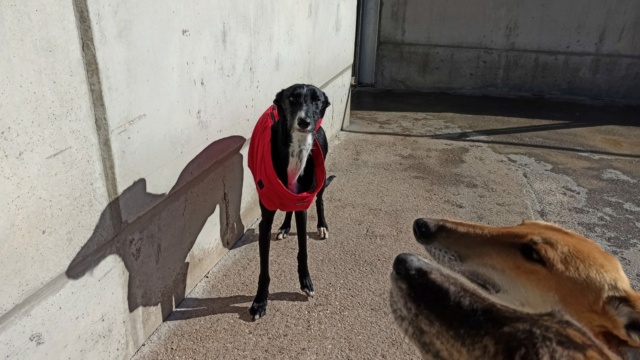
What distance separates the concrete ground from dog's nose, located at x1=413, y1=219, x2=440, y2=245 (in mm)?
968

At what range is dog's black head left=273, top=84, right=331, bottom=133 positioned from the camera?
3182mm

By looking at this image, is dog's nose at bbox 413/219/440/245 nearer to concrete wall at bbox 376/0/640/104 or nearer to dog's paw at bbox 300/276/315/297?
dog's paw at bbox 300/276/315/297

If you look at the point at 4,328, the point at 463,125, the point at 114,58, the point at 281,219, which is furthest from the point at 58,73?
the point at 463,125

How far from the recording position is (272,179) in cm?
309

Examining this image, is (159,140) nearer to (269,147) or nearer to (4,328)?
(269,147)

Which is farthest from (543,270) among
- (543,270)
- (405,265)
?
(405,265)

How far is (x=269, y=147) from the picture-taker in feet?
10.7

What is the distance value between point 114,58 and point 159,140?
1.89 feet

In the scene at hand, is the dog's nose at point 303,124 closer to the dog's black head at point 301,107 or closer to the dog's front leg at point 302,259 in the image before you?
the dog's black head at point 301,107

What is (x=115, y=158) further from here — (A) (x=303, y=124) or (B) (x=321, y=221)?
(B) (x=321, y=221)

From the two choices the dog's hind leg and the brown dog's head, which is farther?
the dog's hind leg

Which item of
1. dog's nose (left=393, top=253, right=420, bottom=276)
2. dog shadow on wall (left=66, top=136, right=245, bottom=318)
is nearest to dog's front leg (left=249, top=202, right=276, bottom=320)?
dog shadow on wall (left=66, top=136, right=245, bottom=318)

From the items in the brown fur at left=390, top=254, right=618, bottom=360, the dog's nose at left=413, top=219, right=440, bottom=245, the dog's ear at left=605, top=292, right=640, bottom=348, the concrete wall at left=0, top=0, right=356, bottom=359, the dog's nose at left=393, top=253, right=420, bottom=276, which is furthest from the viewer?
the dog's nose at left=413, top=219, right=440, bottom=245

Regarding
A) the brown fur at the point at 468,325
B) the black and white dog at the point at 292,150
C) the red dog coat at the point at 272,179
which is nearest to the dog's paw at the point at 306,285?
the black and white dog at the point at 292,150
